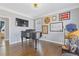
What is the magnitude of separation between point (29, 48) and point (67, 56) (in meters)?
0.95

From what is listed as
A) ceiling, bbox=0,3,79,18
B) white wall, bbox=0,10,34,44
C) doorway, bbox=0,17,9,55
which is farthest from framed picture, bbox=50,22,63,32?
doorway, bbox=0,17,9,55

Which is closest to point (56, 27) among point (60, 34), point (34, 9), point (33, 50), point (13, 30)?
point (60, 34)

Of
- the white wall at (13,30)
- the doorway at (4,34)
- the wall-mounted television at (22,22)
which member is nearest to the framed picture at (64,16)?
the wall-mounted television at (22,22)

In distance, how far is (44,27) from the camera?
8.39 feet

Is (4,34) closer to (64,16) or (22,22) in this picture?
(22,22)

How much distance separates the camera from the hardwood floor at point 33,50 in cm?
239

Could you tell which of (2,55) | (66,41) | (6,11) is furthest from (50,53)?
(6,11)

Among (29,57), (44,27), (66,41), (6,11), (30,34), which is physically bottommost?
(29,57)

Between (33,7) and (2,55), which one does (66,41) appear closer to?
(33,7)

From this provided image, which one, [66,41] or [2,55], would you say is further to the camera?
[66,41]

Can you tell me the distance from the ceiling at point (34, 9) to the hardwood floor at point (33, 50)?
2.49 feet

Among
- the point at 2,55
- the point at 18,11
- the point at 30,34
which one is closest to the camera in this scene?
the point at 2,55

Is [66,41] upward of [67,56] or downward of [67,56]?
upward

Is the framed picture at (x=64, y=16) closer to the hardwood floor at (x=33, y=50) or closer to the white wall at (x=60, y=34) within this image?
the white wall at (x=60, y=34)
